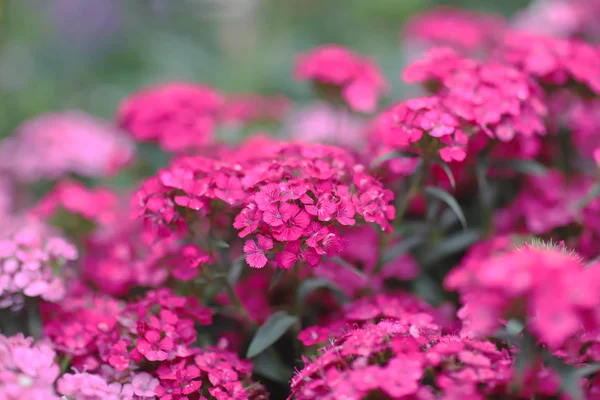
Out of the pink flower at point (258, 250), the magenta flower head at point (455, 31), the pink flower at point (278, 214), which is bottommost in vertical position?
the pink flower at point (258, 250)

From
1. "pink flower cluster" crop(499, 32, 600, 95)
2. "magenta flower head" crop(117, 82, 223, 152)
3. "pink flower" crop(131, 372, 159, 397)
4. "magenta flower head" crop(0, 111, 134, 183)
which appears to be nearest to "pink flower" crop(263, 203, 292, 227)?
"pink flower" crop(131, 372, 159, 397)

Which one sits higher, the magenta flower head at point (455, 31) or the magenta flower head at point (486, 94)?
the magenta flower head at point (486, 94)

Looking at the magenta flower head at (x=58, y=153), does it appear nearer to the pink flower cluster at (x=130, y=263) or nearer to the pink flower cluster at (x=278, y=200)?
the pink flower cluster at (x=130, y=263)

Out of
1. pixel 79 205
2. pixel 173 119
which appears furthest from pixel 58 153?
pixel 173 119

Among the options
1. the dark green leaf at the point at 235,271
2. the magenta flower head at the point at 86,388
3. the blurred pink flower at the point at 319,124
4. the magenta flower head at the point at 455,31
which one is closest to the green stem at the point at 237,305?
the dark green leaf at the point at 235,271

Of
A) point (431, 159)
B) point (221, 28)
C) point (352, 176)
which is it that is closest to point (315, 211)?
point (352, 176)

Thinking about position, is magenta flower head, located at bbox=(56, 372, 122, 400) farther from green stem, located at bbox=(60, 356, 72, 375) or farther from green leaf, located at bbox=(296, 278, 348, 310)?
green leaf, located at bbox=(296, 278, 348, 310)

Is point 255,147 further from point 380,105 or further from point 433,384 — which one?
point 380,105
